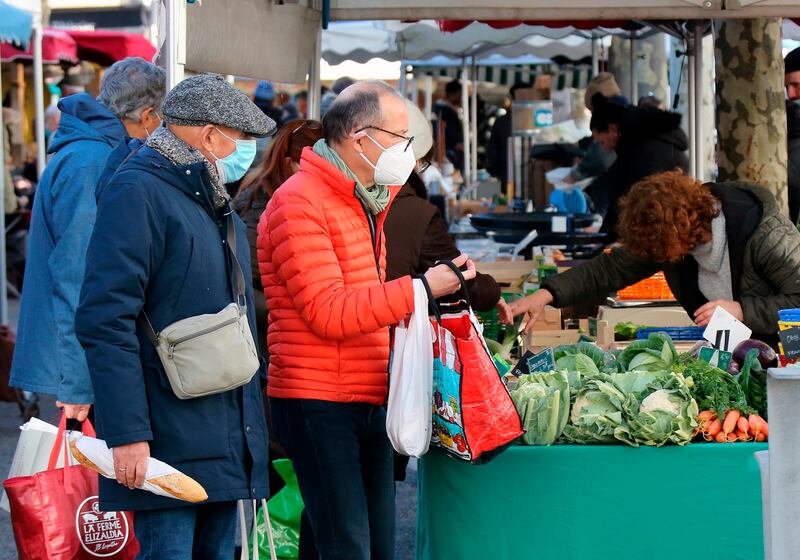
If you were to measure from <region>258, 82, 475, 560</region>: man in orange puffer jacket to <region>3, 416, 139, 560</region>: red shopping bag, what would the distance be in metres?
0.73

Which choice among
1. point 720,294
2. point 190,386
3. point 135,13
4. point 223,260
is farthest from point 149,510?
point 135,13

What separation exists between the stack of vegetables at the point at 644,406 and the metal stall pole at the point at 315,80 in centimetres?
227

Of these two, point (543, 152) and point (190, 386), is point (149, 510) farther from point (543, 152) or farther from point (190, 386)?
point (543, 152)

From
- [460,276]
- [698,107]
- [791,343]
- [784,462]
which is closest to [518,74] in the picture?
[698,107]

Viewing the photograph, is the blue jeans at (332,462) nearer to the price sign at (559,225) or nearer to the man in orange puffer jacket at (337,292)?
the man in orange puffer jacket at (337,292)

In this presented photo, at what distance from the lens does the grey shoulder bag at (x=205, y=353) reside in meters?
2.69

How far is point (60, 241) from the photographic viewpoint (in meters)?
3.78

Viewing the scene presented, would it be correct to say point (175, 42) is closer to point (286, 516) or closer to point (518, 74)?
point (286, 516)

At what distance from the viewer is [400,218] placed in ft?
12.8

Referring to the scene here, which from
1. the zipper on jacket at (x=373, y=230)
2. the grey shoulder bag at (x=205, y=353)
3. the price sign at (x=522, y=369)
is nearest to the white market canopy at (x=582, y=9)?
the price sign at (x=522, y=369)

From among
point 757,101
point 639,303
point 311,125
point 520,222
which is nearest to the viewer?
point 311,125

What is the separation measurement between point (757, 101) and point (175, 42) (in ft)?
12.7

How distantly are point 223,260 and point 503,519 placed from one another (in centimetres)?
125

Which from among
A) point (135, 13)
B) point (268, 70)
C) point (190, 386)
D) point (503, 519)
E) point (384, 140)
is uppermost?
point (135, 13)
